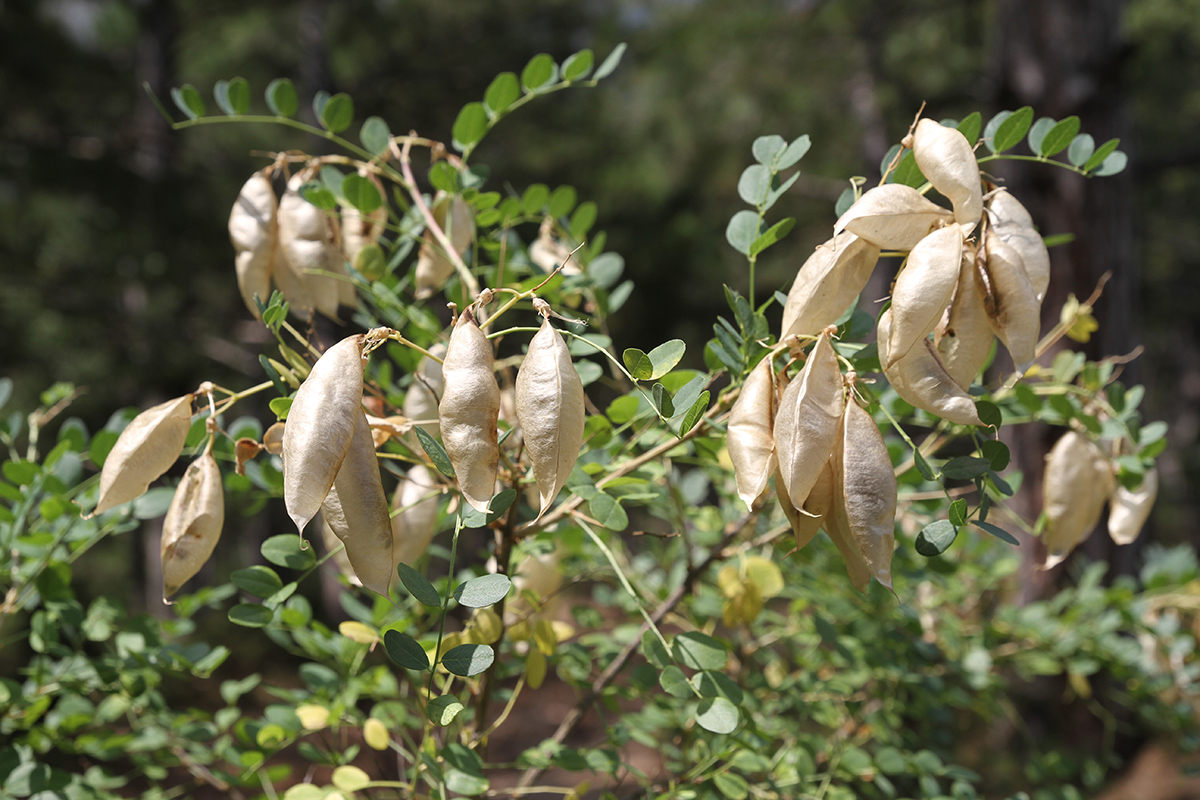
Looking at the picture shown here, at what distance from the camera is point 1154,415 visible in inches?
340

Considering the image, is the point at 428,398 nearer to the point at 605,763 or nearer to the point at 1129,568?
the point at 605,763

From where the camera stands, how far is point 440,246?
0.62m

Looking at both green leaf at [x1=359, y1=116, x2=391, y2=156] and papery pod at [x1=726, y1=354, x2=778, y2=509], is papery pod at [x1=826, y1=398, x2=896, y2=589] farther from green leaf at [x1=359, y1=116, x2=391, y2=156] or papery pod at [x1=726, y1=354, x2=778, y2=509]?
green leaf at [x1=359, y1=116, x2=391, y2=156]

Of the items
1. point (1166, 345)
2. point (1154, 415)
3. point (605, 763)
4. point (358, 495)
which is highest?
point (358, 495)

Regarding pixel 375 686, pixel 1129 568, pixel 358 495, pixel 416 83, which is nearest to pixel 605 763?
pixel 375 686

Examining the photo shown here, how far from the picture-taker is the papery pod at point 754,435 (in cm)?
35

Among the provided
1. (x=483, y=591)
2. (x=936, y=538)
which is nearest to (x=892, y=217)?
(x=936, y=538)

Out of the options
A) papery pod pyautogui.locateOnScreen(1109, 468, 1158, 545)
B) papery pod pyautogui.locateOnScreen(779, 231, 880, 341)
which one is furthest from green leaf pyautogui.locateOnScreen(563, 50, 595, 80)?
papery pod pyautogui.locateOnScreen(1109, 468, 1158, 545)

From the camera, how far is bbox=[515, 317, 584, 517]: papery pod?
331 mm

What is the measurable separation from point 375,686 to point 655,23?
477 cm

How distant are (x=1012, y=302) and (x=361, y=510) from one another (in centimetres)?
32

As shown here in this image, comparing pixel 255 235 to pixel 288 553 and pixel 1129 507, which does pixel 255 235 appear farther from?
pixel 1129 507

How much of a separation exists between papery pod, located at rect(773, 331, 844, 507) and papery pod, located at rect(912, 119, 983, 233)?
0.32 ft

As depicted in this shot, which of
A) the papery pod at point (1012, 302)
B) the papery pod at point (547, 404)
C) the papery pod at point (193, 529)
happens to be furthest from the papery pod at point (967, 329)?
the papery pod at point (193, 529)
